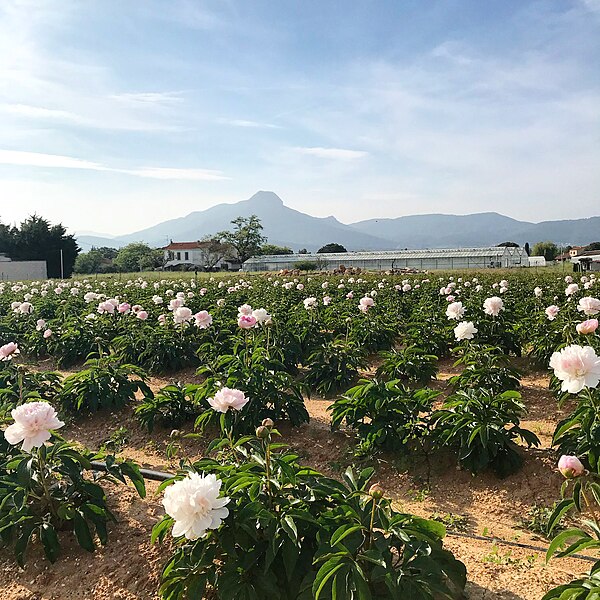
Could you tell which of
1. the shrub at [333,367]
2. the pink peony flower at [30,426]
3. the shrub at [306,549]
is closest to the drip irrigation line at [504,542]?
A: the shrub at [306,549]

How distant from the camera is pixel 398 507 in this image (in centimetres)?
422

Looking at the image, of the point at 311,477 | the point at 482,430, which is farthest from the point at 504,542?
the point at 311,477

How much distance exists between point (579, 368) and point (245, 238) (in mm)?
72824

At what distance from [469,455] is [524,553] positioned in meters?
1.00

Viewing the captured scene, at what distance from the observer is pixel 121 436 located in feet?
19.5

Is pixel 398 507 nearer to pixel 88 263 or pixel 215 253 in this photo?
pixel 215 253

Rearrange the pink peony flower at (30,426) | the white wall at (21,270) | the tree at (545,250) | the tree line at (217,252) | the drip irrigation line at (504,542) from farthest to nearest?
1. the tree at (545,250)
2. the tree line at (217,252)
3. the white wall at (21,270)
4. the drip irrigation line at (504,542)
5. the pink peony flower at (30,426)

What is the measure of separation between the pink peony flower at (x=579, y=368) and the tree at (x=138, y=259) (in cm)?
6646

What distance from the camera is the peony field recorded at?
2439mm

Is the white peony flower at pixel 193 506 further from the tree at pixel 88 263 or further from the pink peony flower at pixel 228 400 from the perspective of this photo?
the tree at pixel 88 263

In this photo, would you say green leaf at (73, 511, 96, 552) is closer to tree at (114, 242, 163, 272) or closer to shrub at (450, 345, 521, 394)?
shrub at (450, 345, 521, 394)

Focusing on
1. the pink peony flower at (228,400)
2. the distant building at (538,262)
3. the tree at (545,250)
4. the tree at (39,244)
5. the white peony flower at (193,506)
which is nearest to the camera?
the white peony flower at (193,506)

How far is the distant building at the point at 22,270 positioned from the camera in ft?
148

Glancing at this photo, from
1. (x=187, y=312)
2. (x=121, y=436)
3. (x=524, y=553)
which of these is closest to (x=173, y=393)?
(x=121, y=436)
